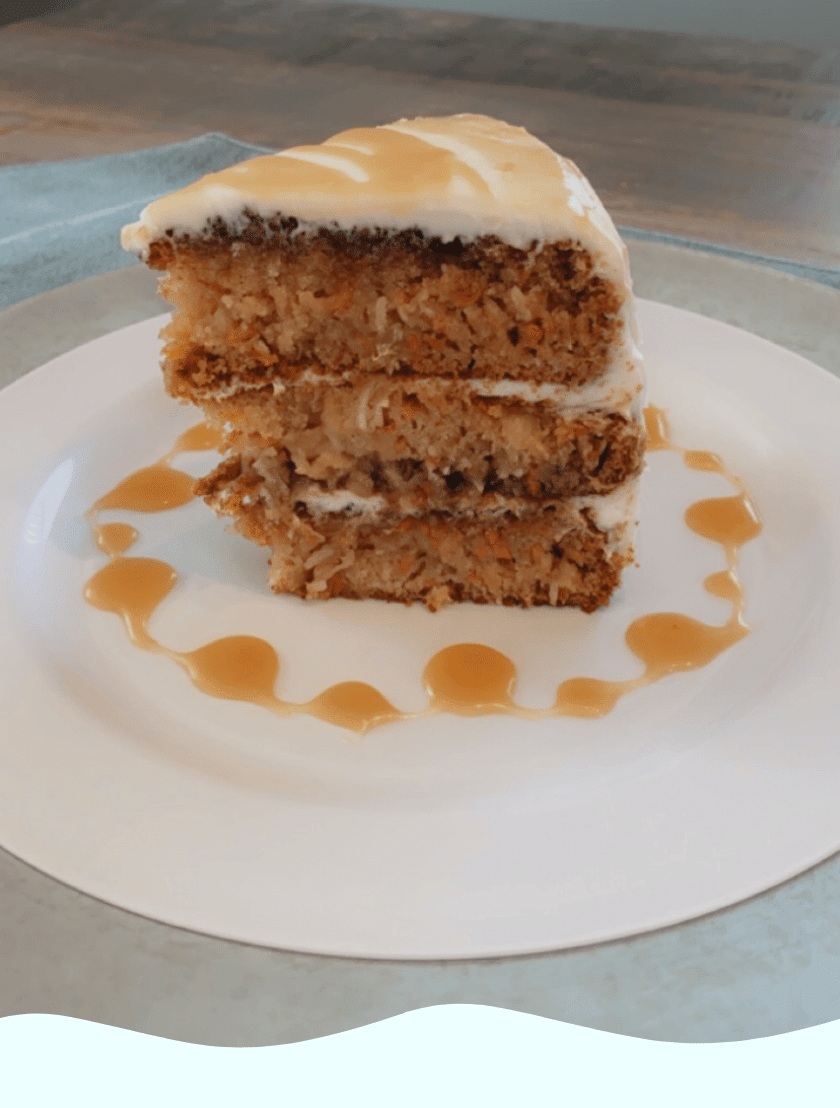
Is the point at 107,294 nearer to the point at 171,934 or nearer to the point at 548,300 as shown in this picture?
the point at 548,300

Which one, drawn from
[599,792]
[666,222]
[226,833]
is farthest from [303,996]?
[666,222]

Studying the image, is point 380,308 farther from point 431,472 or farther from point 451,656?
point 451,656

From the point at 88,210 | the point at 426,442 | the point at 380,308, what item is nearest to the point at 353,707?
the point at 426,442

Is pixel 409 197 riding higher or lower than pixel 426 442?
higher

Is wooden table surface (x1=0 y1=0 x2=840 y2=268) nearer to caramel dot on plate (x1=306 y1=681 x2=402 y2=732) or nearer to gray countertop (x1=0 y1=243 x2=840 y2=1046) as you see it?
caramel dot on plate (x1=306 y1=681 x2=402 y2=732)

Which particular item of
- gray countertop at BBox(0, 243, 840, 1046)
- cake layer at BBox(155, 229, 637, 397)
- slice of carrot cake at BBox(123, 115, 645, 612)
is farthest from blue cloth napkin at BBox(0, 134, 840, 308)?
gray countertop at BBox(0, 243, 840, 1046)

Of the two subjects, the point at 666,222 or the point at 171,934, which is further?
the point at 666,222
